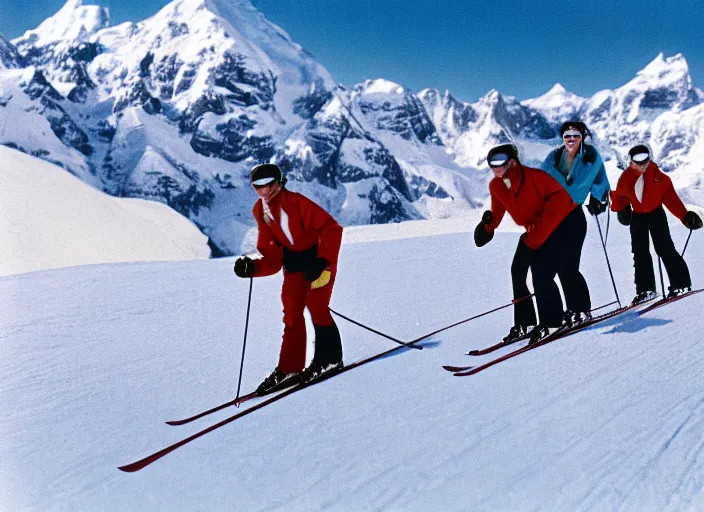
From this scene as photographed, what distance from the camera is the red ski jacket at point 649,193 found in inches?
253

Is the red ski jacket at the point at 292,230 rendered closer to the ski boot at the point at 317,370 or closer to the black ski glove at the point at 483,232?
the ski boot at the point at 317,370

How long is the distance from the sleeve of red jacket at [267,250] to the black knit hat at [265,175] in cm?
26

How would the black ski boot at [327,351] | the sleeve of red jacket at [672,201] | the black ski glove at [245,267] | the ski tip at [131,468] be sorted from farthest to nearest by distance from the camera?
the sleeve of red jacket at [672,201], the black ski boot at [327,351], the black ski glove at [245,267], the ski tip at [131,468]

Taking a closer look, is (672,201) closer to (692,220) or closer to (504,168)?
(692,220)

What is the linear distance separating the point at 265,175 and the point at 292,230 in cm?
39

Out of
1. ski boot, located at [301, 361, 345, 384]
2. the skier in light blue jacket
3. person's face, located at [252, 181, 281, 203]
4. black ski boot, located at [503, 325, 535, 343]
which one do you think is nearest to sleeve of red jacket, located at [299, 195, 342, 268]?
person's face, located at [252, 181, 281, 203]

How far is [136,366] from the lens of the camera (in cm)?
454

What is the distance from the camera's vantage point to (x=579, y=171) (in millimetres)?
4910

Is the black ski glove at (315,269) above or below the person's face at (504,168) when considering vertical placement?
below

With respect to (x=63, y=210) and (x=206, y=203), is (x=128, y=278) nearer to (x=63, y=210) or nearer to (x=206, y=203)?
(x=63, y=210)

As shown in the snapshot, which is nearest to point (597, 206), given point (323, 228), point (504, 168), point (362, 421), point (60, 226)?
point (504, 168)

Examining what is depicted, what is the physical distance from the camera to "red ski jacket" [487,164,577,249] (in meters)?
4.66

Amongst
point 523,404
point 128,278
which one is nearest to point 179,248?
point 128,278

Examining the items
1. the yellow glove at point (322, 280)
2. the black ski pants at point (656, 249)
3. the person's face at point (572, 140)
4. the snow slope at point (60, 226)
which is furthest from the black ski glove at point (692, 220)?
the snow slope at point (60, 226)
